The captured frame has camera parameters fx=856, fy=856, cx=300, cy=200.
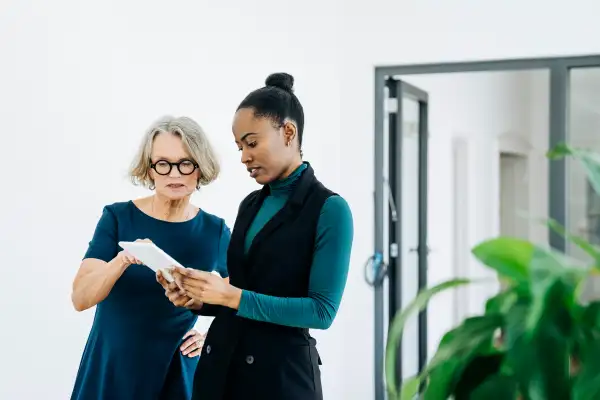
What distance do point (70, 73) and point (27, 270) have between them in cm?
60

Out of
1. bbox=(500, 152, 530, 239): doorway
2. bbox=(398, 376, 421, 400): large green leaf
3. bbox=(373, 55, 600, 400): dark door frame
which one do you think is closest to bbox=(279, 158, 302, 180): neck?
bbox=(398, 376, 421, 400): large green leaf

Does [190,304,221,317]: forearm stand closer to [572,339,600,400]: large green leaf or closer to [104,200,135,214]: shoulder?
[104,200,135,214]: shoulder

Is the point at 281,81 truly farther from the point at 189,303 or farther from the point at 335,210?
the point at 189,303

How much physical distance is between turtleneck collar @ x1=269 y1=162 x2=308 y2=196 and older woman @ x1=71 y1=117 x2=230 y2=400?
1.39 ft

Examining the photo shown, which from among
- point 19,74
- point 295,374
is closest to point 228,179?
point 19,74

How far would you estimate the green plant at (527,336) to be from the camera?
1.35 ft

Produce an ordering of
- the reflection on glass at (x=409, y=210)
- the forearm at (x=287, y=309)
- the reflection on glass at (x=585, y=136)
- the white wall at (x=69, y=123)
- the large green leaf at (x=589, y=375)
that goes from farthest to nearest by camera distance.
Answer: the reflection on glass at (x=585, y=136)
the reflection on glass at (x=409, y=210)
the white wall at (x=69, y=123)
the forearm at (x=287, y=309)
the large green leaf at (x=589, y=375)

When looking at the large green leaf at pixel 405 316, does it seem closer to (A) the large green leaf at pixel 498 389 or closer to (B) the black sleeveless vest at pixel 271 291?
(A) the large green leaf at pixel 498 389

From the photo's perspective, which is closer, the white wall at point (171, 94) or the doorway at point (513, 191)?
the white wall at point (171, 94)

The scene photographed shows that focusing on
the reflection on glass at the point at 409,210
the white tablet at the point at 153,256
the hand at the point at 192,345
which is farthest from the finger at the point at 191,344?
the reflection on glass at the point at 409,210

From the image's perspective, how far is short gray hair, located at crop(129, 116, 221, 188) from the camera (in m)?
2.26

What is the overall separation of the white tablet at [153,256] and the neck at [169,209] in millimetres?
338

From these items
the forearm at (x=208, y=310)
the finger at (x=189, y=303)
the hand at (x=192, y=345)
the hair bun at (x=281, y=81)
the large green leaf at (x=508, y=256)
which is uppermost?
the hair bun at (x=281, y=81)

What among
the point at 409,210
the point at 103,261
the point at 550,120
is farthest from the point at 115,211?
the point at 409,210
